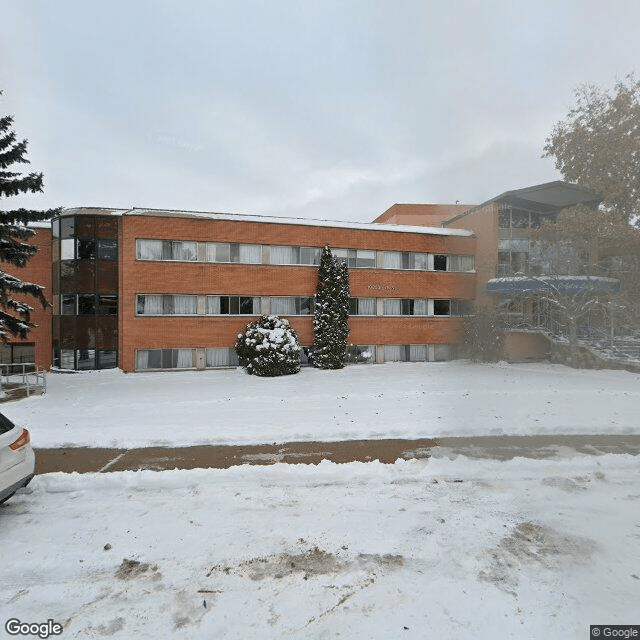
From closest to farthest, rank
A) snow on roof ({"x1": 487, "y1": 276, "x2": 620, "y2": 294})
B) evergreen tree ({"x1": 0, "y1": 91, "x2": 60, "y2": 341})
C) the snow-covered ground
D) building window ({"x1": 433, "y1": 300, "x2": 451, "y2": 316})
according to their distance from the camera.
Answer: the snow-covered ground, evergreen tree ({"x1": 0, "y1": 91, "x2": 60, "y2": 341}), snow on roof ({"x1": 487, "y1": 276, "x2": 620, "y2": 294}), building window ({"x1": 433, "y1": 300, "x2": 451, "y2": 316})

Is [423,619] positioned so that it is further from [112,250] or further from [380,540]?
[112,250]

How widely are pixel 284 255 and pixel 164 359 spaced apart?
29.2 feet

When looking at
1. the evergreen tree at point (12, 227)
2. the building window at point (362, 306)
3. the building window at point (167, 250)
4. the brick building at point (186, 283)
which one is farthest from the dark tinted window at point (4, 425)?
the building window at point (362, 306)

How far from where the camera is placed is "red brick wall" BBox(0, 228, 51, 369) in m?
21.6

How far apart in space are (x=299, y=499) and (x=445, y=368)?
671 inches

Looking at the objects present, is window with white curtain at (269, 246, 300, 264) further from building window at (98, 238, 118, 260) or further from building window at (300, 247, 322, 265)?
building window at (98, 238, 118, 260)

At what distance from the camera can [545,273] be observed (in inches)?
889

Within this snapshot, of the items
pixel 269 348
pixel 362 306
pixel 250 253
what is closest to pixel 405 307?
pixel 362 306

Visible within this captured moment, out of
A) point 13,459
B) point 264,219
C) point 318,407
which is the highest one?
point 264,219

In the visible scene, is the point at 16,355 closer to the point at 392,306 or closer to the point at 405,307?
the point at 392,306

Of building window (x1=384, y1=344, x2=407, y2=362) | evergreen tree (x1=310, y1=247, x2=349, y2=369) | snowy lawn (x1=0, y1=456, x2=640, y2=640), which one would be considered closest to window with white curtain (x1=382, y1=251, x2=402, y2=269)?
evergreen tree (x1=310, y1=247, x2=349, y2=369)

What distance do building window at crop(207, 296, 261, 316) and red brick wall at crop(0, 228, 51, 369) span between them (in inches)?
382

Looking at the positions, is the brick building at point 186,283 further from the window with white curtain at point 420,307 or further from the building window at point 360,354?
the window with white curtain at point 420,307

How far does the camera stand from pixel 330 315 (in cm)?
2109
